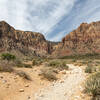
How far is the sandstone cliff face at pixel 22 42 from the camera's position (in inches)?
3300

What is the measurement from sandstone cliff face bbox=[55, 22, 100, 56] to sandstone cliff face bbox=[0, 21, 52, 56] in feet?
75.7

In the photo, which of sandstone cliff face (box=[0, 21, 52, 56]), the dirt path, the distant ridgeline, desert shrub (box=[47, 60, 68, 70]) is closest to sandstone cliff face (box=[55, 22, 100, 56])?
the distant ridgeline

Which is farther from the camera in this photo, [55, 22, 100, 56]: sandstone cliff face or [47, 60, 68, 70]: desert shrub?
[55, 22, 100, 56]: sandstone cliff face

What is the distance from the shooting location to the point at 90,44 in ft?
358

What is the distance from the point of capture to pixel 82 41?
12075 centimetres

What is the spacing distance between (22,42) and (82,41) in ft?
251

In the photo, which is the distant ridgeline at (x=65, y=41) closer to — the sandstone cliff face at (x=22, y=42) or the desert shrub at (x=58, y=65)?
the sandstone cliff face at (x=22, y=42)

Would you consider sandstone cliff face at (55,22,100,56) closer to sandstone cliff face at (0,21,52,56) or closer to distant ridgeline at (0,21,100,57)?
distant ridgeline at (0,21,100,57)

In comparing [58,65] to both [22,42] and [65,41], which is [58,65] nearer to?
[22,42]

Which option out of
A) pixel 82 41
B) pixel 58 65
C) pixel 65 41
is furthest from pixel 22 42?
pixel 58 65

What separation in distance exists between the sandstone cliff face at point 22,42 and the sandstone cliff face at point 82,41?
23.1 metres

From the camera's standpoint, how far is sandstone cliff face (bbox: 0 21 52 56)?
275 feet

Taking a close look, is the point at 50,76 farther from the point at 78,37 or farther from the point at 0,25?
the point at 78,37

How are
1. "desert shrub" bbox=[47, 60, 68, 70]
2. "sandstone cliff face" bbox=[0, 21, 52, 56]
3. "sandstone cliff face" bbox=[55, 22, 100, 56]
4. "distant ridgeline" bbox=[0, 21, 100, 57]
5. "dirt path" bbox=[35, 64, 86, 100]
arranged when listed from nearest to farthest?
"dirt path" bbox=[35, 64, 86, 100] → "desert shrub" bbox=[47, 60, 68, 70] → "sandstone cliff face" bbox=[0, 21, 52, 56] → "distant ridgeline" bbox=[0, 21, 100, 57] → "sandstone cliff face" bbox=[55, 22, 100, 56]
